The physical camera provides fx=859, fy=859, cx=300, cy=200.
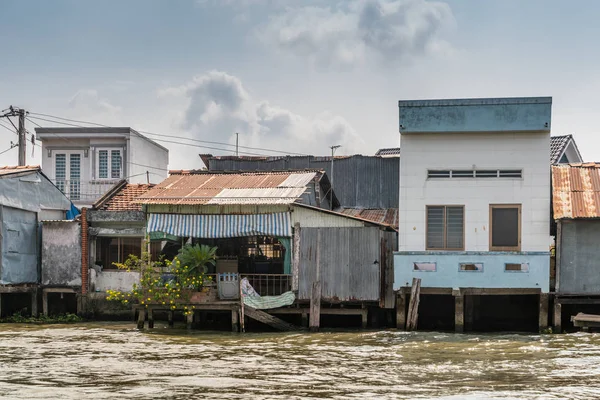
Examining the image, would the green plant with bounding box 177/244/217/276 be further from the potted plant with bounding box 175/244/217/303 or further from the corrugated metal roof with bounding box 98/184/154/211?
the corrugated metal roof with bounding box 98/184/154/211

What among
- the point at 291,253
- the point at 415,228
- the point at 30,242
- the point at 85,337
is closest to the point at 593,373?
the point at 415,228

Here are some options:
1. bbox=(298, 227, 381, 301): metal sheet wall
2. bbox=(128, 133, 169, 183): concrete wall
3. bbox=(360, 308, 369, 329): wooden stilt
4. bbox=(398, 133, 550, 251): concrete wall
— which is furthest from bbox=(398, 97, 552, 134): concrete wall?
bbox=(128, 133, 169, 183): concrete wall

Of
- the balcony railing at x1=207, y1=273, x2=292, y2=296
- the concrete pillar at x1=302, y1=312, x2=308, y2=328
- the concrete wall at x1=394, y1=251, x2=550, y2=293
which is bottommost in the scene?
the concrete pillar at x1=302, y1=312, x2=308, y2=328

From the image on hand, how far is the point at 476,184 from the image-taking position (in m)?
24.8

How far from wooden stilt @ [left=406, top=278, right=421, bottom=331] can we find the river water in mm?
631

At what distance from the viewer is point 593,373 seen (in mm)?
16891

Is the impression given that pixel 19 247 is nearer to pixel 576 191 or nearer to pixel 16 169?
pixel 16 169

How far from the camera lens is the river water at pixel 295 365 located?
49.2ft

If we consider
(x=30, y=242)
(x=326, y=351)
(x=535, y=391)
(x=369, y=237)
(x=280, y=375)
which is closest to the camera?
(x=535, y=391)

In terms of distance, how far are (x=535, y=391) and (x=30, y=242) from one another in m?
19.8

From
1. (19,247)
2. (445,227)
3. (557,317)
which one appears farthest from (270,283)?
(19,247)

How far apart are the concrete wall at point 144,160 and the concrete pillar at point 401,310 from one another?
1693cm

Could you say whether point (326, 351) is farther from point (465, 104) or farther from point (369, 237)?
point (465, 104)

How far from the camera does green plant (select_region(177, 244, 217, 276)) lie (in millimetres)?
25062
